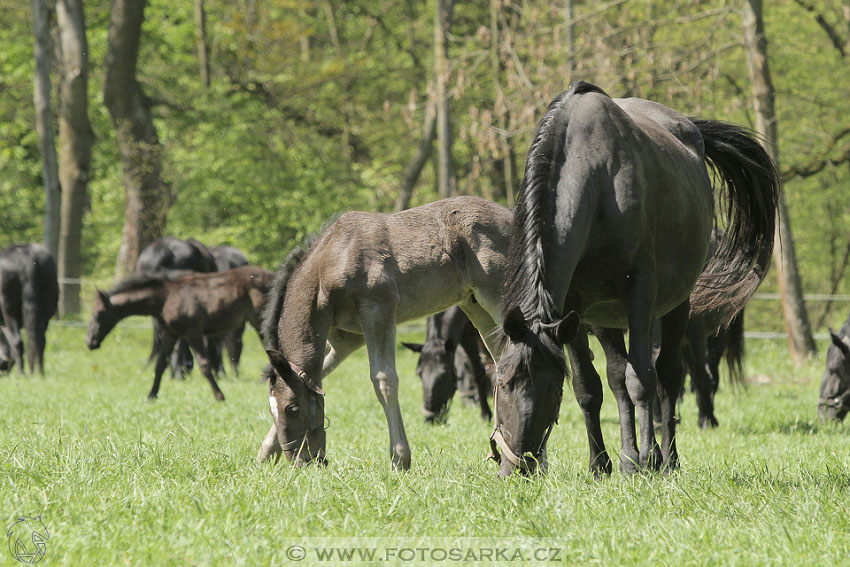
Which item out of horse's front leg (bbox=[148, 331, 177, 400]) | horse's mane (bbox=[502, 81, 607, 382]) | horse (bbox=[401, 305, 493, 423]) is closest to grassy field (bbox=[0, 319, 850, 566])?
horse's mane (bbox=[502, 81, 607, 382])

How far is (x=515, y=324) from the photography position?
4871 millimetres

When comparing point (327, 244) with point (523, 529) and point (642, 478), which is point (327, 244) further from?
point (523, 529)

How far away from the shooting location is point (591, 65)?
18922 millimetres

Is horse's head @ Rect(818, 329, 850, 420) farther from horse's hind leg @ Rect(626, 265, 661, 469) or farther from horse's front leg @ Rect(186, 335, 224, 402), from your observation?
horse's front leg @ Rect(186, 335, 224, 402)

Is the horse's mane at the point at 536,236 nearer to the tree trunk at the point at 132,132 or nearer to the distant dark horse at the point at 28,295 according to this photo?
the distant dark horse at the point at 28,295

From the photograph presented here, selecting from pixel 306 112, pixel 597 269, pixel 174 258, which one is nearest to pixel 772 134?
pixel 174 258

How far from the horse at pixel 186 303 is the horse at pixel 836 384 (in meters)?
7.40

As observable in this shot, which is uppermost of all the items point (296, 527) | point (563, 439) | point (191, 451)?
point (296, 527)

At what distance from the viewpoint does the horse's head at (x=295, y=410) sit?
668cm

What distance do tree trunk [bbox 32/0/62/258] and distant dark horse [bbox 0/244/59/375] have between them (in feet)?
21.0

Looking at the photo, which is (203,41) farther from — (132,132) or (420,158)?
(420,158)

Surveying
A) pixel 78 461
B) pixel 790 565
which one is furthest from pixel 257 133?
pixel 790 565

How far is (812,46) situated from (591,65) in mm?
11772

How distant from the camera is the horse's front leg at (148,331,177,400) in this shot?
12.6 meters
